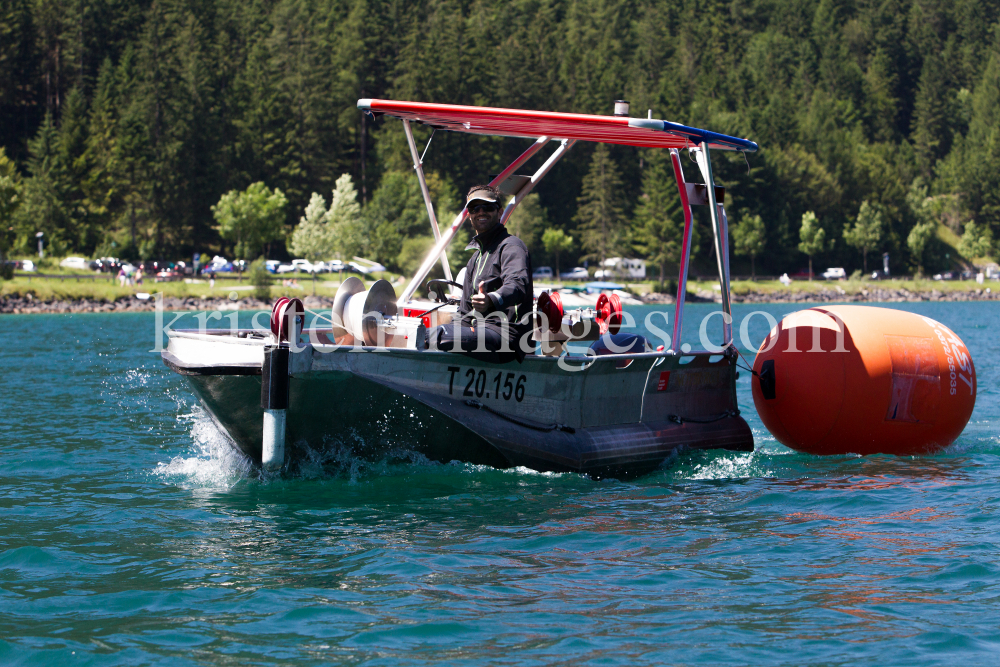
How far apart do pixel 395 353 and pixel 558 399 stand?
191 centimetres

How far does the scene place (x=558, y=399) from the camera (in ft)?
33.2

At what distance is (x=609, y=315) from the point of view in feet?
37.9

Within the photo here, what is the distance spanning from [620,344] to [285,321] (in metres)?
4.08

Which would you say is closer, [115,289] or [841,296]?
[115,289]

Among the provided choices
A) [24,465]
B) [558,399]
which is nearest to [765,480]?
[558,399]

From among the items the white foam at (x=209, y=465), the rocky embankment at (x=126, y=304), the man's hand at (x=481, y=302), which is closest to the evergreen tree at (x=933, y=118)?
the rocky embankment at (x=126, y=304)

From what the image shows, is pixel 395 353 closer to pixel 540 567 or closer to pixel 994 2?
pixel 540 567

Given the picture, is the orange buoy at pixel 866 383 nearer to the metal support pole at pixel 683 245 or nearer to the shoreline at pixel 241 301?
the metal support pole at pixel 683 245

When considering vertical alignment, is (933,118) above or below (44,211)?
above

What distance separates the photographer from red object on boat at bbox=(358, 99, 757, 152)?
9.31 meters

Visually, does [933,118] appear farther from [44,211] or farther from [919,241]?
[44,211]

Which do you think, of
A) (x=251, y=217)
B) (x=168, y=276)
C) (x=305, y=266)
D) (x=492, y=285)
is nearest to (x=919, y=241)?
(x=305, y=266)

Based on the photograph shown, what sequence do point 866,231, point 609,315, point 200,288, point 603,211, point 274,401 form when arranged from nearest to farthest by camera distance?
point 274,401 → point 609,315 → point 200,288 → point 603,211 → point 866,231

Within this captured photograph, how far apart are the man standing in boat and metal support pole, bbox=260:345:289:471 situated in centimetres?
143
